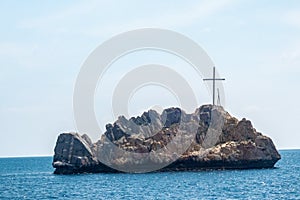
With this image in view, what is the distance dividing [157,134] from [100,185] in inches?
1342

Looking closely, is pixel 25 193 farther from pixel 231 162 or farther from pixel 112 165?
pixel 231 162

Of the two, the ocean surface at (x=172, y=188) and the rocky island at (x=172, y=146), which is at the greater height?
the rocky island at (x=172, y=146)

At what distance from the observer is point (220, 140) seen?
130 m

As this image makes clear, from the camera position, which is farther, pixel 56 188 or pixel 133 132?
pixel 133 132

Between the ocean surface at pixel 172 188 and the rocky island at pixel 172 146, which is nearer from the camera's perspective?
the ocean surface at pixel 172 188

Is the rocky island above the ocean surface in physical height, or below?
above

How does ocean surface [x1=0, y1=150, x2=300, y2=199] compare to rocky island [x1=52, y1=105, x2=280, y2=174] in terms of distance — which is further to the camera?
rocky island [x1=52, y1=105, x2=280, y2=174]

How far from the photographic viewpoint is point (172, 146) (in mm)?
126938

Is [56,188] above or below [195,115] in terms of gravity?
below

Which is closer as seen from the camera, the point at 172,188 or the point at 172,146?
the point at 172,188

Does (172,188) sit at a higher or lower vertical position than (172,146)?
lower

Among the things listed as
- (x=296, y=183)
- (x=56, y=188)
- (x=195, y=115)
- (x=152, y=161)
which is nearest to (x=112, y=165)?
(x=152, y=161)

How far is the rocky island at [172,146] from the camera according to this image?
124250 millimetres

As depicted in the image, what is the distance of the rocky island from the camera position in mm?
124250
